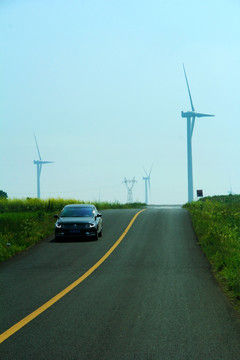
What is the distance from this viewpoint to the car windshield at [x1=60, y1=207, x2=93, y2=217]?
23938 millimetres

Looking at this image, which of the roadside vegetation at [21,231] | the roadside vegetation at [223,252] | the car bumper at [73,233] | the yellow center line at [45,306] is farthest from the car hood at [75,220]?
the yellow center line at [45,306]

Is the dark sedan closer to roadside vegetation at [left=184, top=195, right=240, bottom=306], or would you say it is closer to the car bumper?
the car bumper

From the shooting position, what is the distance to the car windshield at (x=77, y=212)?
2394 cm

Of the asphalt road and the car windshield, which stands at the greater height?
the car windshield

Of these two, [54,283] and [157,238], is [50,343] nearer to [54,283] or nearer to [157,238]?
[54,283]

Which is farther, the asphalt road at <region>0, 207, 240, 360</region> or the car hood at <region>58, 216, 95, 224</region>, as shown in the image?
the car hood at <region>58, 216, 95, 224</region>

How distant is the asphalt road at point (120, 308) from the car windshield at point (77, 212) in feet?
18.1

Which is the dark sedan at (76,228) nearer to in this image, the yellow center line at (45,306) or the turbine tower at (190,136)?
the yellow center line at (45,306)

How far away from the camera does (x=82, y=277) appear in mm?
12719

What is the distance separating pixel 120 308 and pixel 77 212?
1553 cm

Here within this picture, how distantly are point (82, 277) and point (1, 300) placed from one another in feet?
10.7

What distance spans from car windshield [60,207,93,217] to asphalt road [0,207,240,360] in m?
5.51

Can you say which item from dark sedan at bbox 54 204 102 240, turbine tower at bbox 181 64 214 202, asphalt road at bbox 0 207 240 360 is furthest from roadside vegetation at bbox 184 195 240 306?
turbine tower at bbox 181 64 214 202

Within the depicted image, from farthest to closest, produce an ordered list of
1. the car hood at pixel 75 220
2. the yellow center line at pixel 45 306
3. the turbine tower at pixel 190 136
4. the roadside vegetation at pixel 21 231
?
the turbine tower at pixel 190 136 → the car hood at pixel 75 220 → the roadside vegetation at pixel 21 231 → the yellow center line at pixel 45 306
